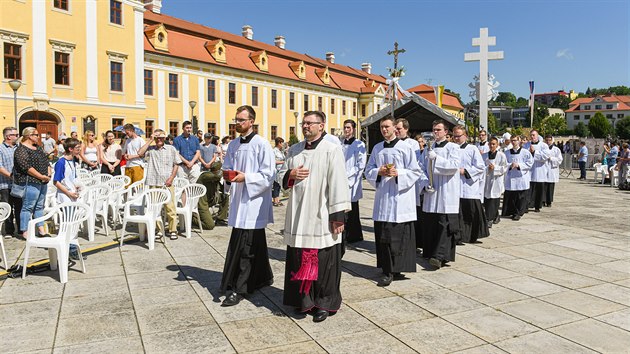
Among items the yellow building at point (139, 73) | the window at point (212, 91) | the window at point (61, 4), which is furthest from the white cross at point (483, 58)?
the window at point (212, 91)

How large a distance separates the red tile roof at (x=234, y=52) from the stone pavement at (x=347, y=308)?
29.4 m

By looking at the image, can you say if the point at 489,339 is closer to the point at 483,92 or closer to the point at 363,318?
the point at 363,318

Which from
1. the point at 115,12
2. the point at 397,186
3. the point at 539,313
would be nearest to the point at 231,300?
the point at 397,186

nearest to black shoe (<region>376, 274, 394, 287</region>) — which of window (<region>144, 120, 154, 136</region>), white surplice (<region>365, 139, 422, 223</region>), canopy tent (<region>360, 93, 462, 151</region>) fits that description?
white surplice (<region>365, 139, 422, 223</region>)

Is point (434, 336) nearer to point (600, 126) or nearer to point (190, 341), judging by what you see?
point (190, 341)

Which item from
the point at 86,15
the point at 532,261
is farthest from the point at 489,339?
the point at 86,15

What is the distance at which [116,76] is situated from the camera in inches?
1094

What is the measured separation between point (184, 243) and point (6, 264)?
238cm

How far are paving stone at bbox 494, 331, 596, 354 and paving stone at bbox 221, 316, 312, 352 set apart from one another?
5.00 ft

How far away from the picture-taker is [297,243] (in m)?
4.42

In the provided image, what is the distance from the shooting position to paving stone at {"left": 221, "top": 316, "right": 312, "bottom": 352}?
3.79 meters

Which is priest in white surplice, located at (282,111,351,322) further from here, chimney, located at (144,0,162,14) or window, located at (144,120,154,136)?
chimney, located at (144,0,162,14)

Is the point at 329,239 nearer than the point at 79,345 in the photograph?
No

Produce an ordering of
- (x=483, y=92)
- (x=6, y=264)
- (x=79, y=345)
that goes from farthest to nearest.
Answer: (x=483, y=92), (x=6, y=264), (x=79, y=345)
